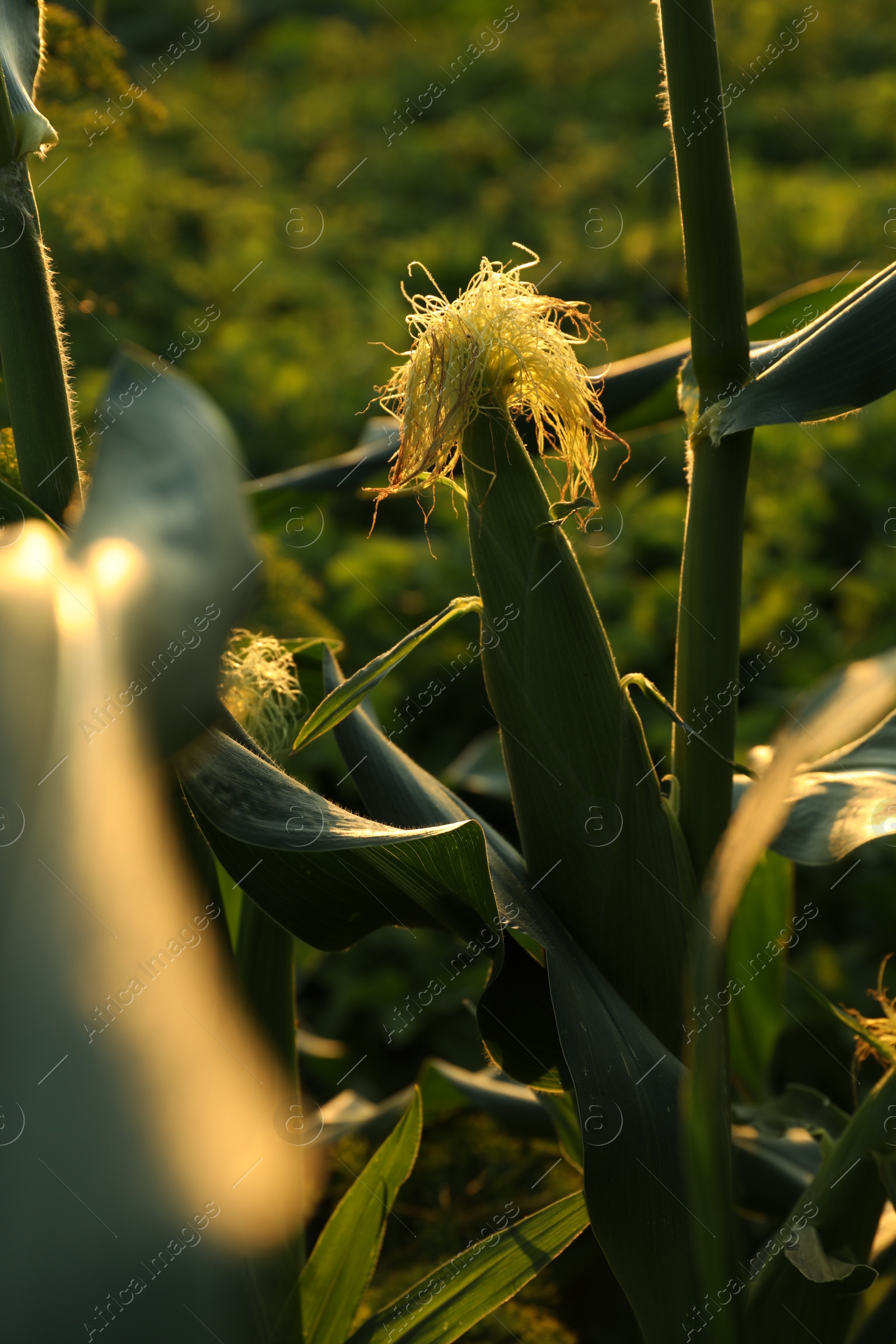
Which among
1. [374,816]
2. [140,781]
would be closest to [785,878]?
[374,816]

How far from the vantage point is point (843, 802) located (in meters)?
→ 0.35

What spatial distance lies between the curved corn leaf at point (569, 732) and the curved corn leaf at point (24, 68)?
145 mm

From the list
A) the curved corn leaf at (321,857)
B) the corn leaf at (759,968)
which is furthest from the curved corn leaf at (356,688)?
the corn leaf at (759,968)

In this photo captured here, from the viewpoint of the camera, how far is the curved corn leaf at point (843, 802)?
0.32 m

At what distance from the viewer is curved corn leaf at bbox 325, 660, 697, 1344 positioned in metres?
0.27

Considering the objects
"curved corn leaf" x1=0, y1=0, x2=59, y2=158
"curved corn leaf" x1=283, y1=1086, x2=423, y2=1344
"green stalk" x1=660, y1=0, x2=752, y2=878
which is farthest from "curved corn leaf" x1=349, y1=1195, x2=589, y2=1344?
"curved corn leaf" x1=0, y1=0, x2=59, y2=158

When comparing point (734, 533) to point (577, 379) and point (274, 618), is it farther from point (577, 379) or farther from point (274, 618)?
point (274, 618)

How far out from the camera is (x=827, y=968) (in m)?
0.76

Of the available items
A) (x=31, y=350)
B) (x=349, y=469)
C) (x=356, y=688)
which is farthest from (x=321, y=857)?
(x=349, y=469)

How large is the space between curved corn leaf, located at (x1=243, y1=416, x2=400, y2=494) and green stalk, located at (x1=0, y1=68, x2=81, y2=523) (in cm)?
19

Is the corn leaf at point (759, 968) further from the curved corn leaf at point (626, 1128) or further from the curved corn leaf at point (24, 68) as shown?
the curved corn leaf at point (24, 68)

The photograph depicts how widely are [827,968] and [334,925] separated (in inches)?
23.8

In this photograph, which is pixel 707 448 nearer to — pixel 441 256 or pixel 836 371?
pixel 836 371

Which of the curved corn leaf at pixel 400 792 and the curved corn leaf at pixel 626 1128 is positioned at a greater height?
the curved corn leaf at pixel 400 792
